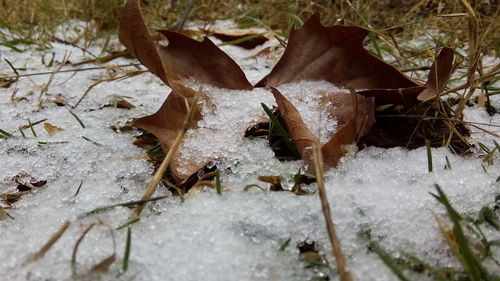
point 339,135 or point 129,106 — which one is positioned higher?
point 339,135

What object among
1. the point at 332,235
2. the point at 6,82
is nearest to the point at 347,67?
the point at 332,235

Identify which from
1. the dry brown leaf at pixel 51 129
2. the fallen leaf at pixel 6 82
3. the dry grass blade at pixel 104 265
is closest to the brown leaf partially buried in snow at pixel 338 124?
the dry grass blade at pixel 104 265

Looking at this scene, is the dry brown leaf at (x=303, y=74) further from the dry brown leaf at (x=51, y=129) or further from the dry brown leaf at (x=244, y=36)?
the dry brown leaf at (x=244, y=36)

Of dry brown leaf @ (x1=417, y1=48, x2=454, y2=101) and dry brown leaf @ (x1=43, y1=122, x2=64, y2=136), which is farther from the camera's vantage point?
dry brown leaf @ (x1=43, y1=122, x2=64, y2=136)

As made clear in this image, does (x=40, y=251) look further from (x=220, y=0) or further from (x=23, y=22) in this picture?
(x=220, y=0)

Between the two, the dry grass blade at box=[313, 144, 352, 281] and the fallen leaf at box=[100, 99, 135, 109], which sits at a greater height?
the dry grass blade at box=[313, 144, 352, 281]

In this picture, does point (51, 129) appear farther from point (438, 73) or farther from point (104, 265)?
point (438, 73)

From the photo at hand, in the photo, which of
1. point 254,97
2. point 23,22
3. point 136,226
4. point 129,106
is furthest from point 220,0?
point 136,226

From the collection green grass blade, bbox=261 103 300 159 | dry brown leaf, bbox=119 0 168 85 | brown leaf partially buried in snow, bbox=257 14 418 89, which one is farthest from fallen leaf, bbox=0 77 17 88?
green grass blade, bbox=261 103 300 159

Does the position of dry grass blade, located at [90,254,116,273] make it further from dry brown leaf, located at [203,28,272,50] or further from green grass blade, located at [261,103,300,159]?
dry brown leaf, located at [203,28,272,50]
